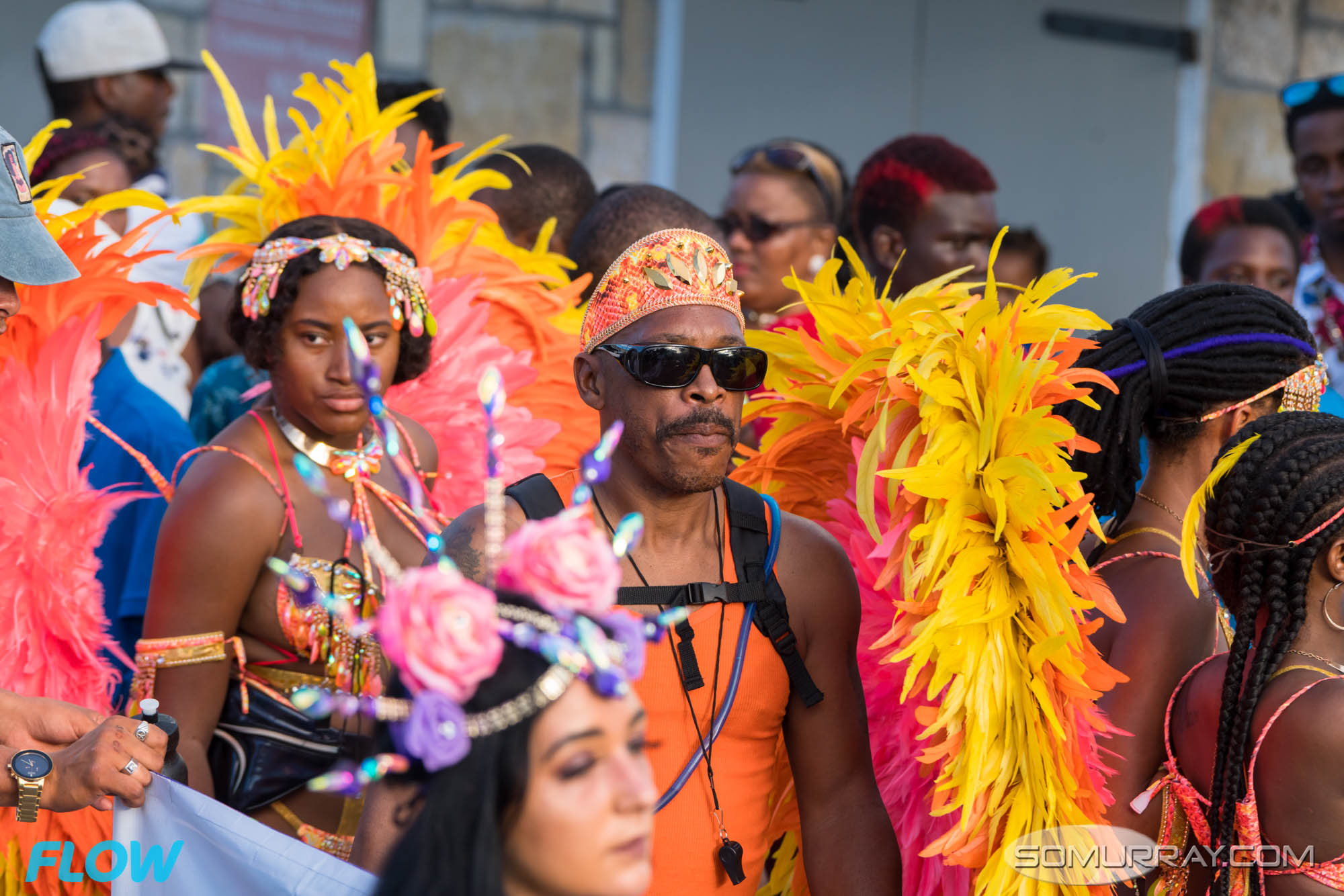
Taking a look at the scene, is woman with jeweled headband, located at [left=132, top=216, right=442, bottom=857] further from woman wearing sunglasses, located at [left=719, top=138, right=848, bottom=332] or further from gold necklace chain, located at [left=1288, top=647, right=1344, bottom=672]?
woman wearing sunglasses, located at [left=719, top=138, right=848, bottom=332]

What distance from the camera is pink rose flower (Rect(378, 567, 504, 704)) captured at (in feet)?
4.70

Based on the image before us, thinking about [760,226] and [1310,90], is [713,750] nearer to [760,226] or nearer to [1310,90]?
[760,226]

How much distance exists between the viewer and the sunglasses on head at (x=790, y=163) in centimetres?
486

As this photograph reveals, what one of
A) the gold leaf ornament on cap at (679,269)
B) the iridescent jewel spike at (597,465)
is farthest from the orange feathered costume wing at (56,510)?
the iridescent jewel spike at (597,465)

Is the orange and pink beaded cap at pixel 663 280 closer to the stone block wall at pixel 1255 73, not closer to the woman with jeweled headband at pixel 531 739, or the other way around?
the woman with jeweled headband at pixel 531 739

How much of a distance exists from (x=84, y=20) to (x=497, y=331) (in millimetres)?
2318

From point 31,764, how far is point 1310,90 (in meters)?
4.84

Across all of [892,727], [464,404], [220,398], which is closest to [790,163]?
[464,404]

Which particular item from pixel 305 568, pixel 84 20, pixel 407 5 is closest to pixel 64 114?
pixel 84 20

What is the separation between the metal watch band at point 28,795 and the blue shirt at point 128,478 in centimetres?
91

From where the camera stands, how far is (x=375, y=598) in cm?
280

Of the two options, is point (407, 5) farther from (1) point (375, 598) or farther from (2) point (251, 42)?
(1) point (375, 598)

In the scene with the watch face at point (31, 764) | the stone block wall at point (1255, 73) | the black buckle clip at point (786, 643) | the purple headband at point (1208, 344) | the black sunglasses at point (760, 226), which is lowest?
the watch face at point (31, 764)

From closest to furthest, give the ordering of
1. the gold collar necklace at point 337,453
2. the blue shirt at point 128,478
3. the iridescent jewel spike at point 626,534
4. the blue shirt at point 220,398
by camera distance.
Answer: the iridescent jewel spike at point 626,534
the gold collar necklace at point 337,453
the blue shirt at point 128,478
the blue shirt at point 220,398
